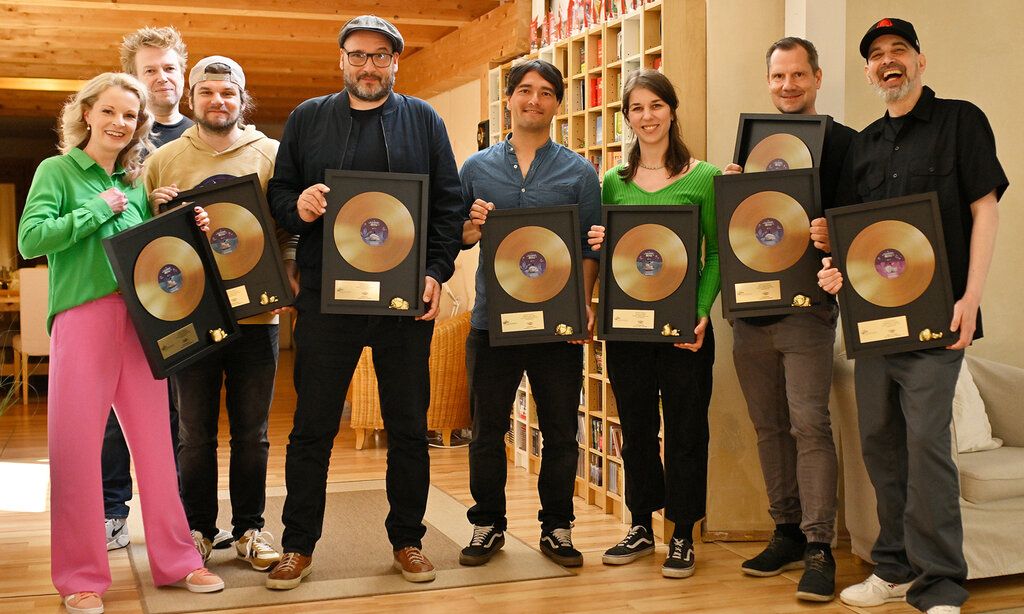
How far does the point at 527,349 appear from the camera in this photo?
3.50 meters

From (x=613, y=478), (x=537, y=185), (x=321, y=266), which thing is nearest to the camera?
(x=321, y=266)

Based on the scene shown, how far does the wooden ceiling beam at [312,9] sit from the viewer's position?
6.89 metres

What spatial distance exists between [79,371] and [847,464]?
8.38 feet

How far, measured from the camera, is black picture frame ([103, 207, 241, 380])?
2.98 metres

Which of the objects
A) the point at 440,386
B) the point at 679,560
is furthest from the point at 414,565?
the point at 440,386

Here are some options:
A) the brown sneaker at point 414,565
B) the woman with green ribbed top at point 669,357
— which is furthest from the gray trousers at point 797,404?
the brown sneaker at point 414,565

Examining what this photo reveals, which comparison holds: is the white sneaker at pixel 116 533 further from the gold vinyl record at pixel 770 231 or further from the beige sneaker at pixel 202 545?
the gold vinyl record at pixel 770 231

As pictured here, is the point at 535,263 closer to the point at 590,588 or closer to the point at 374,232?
the point at 374,232

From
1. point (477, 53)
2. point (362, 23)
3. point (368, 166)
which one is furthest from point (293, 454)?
point (477, 53)

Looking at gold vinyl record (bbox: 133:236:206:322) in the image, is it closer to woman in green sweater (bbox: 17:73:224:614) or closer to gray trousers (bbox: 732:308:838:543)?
woman in green sweater (bbox: 17:73:224:614)

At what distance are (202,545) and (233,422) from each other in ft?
1.47

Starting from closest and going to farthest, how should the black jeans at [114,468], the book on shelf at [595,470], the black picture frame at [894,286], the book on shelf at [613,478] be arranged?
the black picture frame at [894,286] < the black jeans at [114,468] < the book on shelf at [613,478] < the book on shelf at [595,470]

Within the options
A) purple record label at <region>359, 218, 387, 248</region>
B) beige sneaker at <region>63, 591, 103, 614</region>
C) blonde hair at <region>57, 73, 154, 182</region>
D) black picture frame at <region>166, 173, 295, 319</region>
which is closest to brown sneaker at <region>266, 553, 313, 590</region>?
beige sneaker at <region>63, 591, 103, 614</region>

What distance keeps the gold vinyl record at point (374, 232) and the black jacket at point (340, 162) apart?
0.10 m
